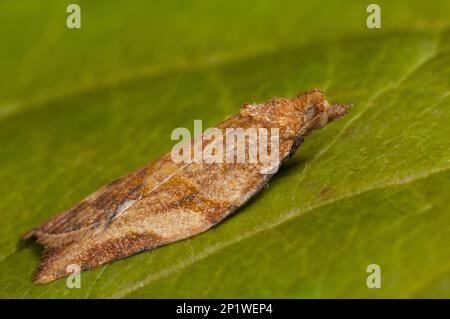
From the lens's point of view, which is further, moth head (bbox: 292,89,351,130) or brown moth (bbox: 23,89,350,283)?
moth head (bbox: 292,89,351,130)

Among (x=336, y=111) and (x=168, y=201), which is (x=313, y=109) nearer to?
(x=336, y=111)

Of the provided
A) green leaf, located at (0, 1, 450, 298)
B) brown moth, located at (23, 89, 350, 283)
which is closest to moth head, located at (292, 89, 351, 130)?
brown moth, located at (23, 89, 350, 283)

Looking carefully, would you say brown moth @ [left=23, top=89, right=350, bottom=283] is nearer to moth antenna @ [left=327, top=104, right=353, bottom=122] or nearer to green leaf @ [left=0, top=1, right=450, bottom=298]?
moth antenna @ [left=327, top=104, right=353, bottom=122]

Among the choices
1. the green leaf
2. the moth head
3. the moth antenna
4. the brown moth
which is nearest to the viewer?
the green leaf

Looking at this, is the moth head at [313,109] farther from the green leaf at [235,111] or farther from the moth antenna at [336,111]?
the green leaf at [235,111]

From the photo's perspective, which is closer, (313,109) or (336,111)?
(313,109)

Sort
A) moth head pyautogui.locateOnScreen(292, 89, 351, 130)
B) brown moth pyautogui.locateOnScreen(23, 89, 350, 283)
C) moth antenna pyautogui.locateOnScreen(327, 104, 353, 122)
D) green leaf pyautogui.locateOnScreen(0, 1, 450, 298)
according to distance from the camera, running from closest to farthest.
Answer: green leaf pyautogui.locateOnScreen(0, 1, 450, 298)
brown moth pyautogui.locateOnScreen(23, 89, 350, 283)
moth head pyautogui.locateOnScreen(292, 89, 351, 130)
moth antenna pyautogui.locateOnScreen(327, 104, 353, 122)

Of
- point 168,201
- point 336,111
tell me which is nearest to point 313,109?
point 336,111
